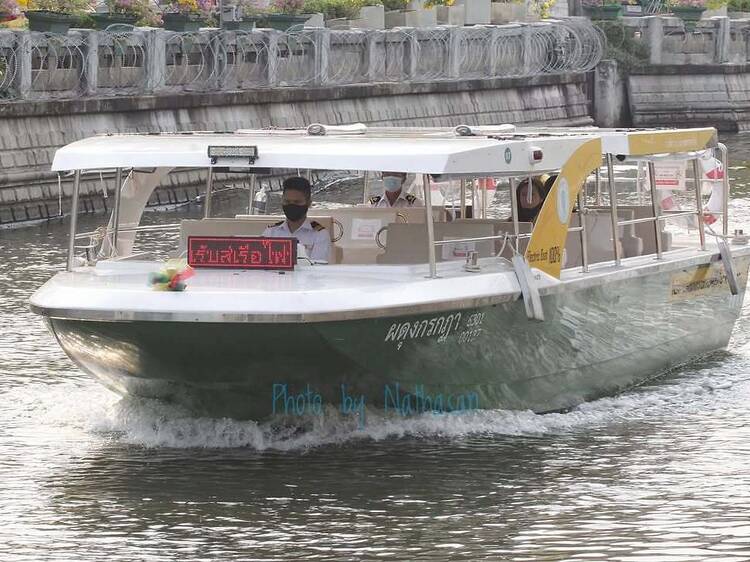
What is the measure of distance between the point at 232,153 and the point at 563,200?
2.31 metres

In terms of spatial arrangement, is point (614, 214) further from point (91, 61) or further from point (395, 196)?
point (91, 61)

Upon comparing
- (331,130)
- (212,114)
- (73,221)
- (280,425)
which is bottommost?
(280,425)

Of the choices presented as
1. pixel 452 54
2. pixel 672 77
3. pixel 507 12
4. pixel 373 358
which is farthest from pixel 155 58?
pixel 672 77

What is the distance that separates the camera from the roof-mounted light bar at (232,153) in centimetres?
1262

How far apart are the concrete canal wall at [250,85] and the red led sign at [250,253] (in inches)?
304

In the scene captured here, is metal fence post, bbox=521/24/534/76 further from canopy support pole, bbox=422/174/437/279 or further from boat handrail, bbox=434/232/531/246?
canopy support pole, bbox=422/174/437/279

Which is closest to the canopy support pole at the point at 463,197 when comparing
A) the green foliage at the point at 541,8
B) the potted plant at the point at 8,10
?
the potted plant at the point at 8,10

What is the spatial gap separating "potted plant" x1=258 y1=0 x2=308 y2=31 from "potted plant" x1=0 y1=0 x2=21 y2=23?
24.8ft

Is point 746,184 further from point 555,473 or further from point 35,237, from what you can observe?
point 555,473

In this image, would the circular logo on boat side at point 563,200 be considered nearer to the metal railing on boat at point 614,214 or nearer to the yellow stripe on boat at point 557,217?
the yellow stripe on boat at point 557,217

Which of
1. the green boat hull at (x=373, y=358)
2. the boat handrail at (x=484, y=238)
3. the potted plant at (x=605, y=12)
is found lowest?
the green boat hull at (x=373, y=358)

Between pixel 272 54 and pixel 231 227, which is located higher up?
pixel 272 54

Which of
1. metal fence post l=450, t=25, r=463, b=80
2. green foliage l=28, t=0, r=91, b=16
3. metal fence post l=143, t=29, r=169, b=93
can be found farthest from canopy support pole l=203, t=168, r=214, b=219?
metal fence post l=450, t=25, r=463, b=80

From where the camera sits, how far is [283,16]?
38.9m
